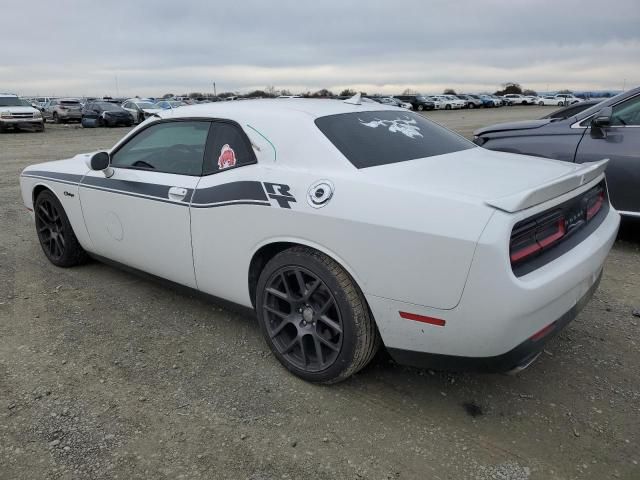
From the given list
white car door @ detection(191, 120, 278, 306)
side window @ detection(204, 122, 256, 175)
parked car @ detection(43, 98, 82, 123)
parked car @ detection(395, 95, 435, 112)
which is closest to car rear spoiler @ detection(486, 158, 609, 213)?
white car door @ detection(191, 120, 278, 306)

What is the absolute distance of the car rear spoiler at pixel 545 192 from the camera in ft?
6.84

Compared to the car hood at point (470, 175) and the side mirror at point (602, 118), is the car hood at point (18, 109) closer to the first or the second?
the side mirror at point (602, 118)

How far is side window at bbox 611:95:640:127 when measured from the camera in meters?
4.80

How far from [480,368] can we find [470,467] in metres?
0.41

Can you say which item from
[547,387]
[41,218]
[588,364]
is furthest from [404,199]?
[41,218]

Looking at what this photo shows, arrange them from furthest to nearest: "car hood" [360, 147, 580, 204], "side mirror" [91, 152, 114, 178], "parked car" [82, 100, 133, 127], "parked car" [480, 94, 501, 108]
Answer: "parked car" [480, 94, 501, 108], "parked car" [82, 100, 133, 127], "side mirror" [91, 152, 114, 178], "car hood" [360, 147, 580, 204]

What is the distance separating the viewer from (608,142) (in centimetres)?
481

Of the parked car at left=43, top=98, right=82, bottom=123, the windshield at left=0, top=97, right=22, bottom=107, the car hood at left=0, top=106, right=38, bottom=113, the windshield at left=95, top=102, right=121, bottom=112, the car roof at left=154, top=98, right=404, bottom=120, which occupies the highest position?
the car roof at left=154, top=98, right=404, bottom=120

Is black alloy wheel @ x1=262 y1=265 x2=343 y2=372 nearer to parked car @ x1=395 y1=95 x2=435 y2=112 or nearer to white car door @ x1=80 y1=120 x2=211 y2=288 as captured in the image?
white car door @ x1=80 y1=120 x2=211 y2=288

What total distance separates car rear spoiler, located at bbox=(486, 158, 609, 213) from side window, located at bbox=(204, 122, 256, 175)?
4.62 ft

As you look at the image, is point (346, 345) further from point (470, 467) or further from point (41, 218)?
point (41, 218)

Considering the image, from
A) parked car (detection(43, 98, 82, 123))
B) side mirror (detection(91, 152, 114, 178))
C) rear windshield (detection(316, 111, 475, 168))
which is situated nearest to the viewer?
rear windshield (detection(316, 111, 475, 168))

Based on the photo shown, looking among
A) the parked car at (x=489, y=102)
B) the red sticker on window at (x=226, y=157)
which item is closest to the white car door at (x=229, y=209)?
the red sticker on window at (x=226, y=157)

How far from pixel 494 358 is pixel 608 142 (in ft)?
11.5
